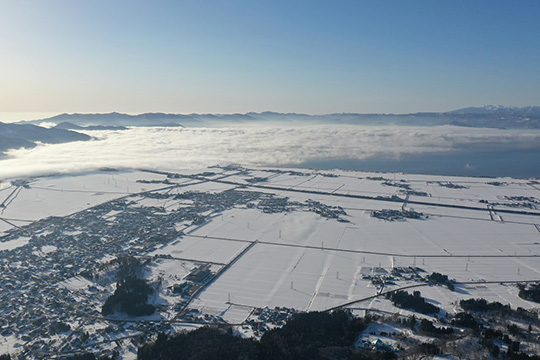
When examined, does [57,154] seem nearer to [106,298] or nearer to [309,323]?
[106,298]

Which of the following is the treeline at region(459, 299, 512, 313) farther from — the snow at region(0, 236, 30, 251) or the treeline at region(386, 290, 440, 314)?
the snow at region(0, 236, 30, 251)

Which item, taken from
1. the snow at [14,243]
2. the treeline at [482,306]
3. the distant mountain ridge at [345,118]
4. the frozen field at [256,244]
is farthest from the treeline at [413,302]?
the distant mountain ridge at [345,118]

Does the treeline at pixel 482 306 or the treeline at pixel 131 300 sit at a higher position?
the treeline at pixel 131 300

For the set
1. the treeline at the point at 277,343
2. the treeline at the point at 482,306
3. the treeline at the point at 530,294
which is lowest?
the treeline at the point at 530,294

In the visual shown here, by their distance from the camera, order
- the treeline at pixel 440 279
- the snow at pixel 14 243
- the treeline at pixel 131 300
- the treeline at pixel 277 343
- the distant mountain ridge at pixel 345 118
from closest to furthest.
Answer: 1. the treeline at pixel 277 343
2. the treeline at pixel 131 300
3. the treeline at pixel 440 279
4. the snow at pixel 14 243
5. the distant mountain ridge at pixel 345 118

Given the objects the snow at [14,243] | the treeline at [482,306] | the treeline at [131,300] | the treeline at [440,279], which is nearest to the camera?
the treeline at [131,300]

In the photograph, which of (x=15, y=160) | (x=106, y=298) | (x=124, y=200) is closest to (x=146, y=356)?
(x=106, y=298)

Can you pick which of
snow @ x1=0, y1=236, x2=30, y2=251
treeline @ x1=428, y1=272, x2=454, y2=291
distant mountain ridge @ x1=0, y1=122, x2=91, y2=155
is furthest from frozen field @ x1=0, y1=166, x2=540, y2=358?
distant mountain ridge @ x1=0, y1=122, x2=91, y2=155

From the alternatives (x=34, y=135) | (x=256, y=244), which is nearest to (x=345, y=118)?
(x=34, y=135)

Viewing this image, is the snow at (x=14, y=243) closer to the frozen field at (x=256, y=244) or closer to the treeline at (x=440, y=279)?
the frozen field at (x=256, y=244)
